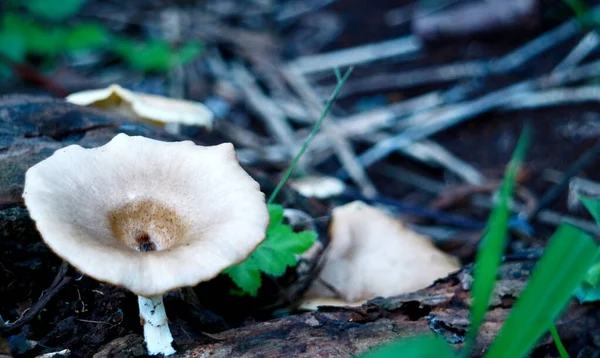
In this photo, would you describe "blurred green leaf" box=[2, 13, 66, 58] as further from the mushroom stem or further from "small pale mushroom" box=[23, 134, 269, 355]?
the mushroom stem

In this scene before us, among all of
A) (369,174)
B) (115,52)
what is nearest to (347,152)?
(369,174)

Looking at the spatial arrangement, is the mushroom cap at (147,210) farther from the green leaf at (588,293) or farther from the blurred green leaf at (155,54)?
the blurred green leaf at (155,54)

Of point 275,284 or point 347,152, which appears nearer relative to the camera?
point 275,284

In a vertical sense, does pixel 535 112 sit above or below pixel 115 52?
above

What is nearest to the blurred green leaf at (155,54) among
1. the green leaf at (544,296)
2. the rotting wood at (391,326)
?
the rotting wood at (391,326)

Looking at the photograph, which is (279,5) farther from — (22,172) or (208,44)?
(22,172)

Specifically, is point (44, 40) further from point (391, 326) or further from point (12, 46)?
point (391, 326)

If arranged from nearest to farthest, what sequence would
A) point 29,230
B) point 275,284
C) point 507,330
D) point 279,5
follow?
point 507,330, point 29,230, point 275,284, point 279,5

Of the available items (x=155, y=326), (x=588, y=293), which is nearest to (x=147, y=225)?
(x=155, y=326)
